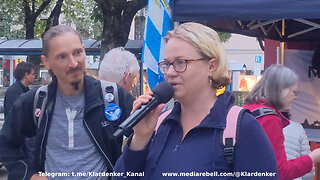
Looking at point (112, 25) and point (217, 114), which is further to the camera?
point (112, 25)

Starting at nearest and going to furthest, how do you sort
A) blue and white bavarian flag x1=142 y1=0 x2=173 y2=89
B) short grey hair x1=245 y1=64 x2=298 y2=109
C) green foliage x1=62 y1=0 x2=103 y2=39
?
short grey hair x1=245 y1=64 x2=298 y2=109
blue and white bavarian flag x1=142 y1=0 x2=173 y2=89
green foliage x1=62 y1=0 x2=103 y2=39

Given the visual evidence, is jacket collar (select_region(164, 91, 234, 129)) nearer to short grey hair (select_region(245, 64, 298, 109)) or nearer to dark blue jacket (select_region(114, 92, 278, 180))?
dark blue jacket (select_region(114, 92, 278, 180))

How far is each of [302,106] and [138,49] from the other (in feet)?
15.4

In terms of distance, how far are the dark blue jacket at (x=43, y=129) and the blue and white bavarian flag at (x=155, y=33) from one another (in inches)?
71.5

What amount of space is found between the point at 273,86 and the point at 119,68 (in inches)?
45.8

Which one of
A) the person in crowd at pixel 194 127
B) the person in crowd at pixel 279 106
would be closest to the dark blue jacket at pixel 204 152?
the person in crowd at pixel 194 127

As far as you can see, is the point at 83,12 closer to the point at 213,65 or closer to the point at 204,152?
the point at 213,65

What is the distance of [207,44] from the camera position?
183 cm

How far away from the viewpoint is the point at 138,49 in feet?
35.8

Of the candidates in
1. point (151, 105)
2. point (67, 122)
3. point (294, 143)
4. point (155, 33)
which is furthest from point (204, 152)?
point (155, 33)

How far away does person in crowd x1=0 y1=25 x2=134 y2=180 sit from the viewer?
238 cm

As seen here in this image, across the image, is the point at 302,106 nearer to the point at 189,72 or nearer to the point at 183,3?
the point at 183,3

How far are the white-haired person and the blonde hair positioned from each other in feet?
4.71

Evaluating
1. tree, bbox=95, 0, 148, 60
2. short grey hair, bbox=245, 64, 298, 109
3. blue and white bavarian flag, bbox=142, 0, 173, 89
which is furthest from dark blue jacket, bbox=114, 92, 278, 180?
tree, bbox=95, 0, 148, 60
